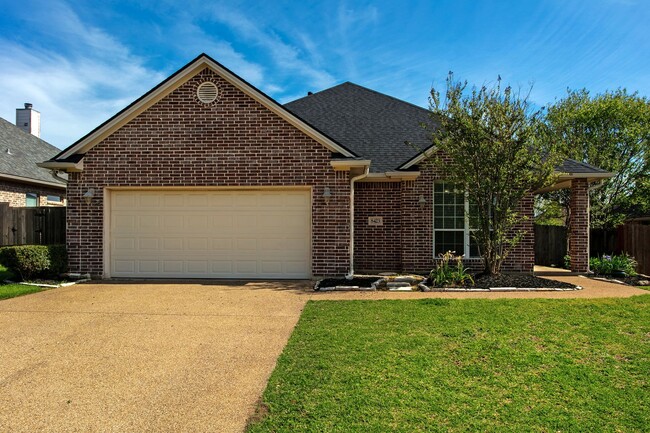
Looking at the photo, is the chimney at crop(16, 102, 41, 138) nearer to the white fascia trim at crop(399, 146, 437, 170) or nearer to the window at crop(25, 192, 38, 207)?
the window at crop(25, 192, 38, 207)

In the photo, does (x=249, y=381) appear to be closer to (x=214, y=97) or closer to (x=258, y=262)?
(x=258, y=262)

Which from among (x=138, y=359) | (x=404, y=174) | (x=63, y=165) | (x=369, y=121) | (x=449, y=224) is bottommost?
(x=138, y=359)

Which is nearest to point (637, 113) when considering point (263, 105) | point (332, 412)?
point (263, 105)

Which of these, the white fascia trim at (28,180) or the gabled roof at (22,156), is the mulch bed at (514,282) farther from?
the white fascia trim at (28,180)

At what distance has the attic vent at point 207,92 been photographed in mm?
10938

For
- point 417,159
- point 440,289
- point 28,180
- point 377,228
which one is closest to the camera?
point 440,289

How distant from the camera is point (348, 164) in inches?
416

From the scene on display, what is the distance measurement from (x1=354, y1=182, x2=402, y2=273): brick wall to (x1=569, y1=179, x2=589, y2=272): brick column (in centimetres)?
493

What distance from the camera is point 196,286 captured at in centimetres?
992

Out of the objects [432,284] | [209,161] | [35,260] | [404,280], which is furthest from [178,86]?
[432,284]

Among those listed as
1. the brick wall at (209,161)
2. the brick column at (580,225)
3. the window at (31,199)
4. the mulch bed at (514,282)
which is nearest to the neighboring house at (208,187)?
the brick wall at (209,161)

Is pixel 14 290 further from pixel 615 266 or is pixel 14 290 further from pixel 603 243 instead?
pixel 603 243

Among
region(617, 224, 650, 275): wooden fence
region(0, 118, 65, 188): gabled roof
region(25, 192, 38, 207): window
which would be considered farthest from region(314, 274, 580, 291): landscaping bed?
region(25, 192, 38, 207): window

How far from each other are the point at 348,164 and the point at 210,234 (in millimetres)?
3953
